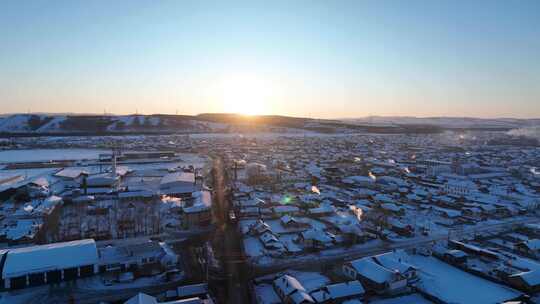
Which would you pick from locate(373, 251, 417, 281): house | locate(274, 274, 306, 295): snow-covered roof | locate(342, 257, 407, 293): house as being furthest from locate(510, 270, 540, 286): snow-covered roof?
locate(274, 274, 306, 295): snow-covered roof

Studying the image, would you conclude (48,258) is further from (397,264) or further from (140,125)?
(140,125)

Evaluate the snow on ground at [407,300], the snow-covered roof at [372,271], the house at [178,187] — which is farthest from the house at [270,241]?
the house at [178,187]

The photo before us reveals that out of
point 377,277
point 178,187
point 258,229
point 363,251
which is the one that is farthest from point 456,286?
point 178,187

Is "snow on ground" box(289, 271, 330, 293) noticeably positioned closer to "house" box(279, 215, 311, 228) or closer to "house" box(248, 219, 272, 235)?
"house" box(248, 219, 272, 235)

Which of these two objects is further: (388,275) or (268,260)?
(268,260)

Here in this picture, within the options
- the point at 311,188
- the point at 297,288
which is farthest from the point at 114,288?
the point at 311,188

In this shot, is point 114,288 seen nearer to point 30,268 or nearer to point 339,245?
point 30,268
